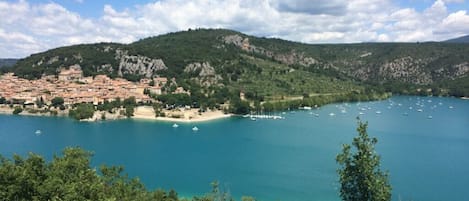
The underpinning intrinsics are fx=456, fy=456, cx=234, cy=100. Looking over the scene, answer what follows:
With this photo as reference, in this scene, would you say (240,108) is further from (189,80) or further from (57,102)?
(57,102)

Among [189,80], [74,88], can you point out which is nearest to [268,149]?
[189,80]

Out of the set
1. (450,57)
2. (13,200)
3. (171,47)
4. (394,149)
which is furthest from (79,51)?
(450,57)

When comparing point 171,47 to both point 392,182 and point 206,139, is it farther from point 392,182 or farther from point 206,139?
point 392,182

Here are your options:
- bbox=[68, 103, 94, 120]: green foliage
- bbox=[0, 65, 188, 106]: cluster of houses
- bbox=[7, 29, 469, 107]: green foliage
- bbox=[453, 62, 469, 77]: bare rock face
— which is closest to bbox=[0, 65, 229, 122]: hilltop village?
bbox=[0, 65, 188, 106]: cluster of houses

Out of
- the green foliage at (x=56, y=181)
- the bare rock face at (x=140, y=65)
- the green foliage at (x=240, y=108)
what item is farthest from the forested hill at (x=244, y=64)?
the green foliage at (x=56, y=181)

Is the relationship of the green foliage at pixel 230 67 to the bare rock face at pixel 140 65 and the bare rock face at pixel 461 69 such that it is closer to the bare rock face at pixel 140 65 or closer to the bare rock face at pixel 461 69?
the bare rock face at pixel 461 69

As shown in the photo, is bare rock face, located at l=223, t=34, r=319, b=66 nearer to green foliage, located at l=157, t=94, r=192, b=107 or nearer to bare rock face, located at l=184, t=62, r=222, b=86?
bare rock face, located at l=184, t=62, r=222, b=86
